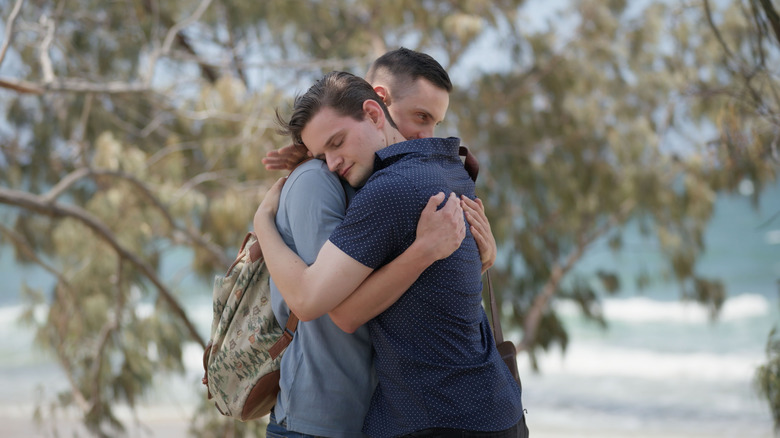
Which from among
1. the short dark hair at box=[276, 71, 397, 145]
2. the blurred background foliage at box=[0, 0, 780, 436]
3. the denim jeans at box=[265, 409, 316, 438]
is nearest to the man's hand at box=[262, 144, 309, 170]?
the short dark hair at box=[276, 71, 397, 145]

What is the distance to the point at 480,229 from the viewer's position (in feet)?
4.83

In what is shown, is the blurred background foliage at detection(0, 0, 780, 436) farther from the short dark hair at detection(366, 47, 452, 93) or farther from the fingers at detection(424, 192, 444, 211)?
the fingers at detection(424, 192, 444, 211)

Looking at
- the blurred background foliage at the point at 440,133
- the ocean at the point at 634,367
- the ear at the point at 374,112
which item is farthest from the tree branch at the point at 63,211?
the ear at the point at 374,112

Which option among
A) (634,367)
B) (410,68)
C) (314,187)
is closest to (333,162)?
(314,187)

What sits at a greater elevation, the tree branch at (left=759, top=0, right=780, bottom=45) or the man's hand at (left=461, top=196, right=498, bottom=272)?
the tree branch at (left=759, top=0, right=780, bottom=45)

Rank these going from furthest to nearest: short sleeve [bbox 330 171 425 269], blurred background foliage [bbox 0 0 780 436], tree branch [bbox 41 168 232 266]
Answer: blurred background foliage [bbox 0 0 780 436] < tree branch [bbox 41 168 232 266] < short sleeve [bbox 330 171 425 269]

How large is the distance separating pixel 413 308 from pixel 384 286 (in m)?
0.06

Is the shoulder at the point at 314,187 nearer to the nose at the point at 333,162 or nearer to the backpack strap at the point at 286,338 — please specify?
the nose at the point at 333,162

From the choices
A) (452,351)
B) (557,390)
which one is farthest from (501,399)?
(557,390)

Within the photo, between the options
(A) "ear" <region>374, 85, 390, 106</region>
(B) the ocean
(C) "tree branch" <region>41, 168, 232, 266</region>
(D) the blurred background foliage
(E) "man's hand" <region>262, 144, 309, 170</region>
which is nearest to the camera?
(E) "man's hand" <region>262, 144, 309, 170</region>

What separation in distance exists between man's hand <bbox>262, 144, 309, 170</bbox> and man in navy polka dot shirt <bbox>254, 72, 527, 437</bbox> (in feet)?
0.70

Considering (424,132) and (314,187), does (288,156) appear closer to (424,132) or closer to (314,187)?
(314,187)

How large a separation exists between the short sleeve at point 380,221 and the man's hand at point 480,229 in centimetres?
17

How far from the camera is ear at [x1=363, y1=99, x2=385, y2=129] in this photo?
1437 mm
